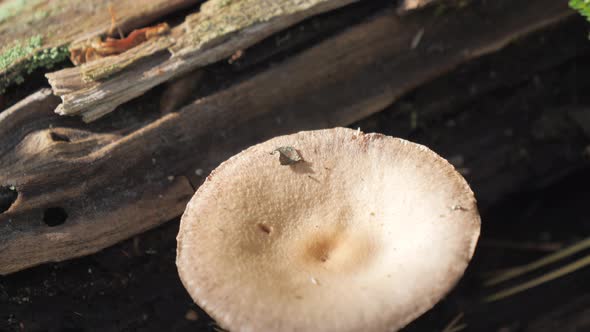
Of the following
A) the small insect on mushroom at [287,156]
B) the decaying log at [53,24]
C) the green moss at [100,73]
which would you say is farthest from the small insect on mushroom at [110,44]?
the small insect on mushroom at [287,156]

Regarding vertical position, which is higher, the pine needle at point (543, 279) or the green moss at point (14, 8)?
the green moss at point (14, 8)

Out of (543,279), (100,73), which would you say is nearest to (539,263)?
(543,279)

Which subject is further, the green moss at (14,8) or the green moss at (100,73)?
the green moss at (14,8)

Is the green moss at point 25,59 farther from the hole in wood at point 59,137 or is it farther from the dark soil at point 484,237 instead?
the dark soil at point 484,237

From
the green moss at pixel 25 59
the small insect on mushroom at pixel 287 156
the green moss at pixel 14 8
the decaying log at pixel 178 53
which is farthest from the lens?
the green moss at pixel 14 8

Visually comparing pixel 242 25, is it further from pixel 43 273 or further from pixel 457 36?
pixel 43 273

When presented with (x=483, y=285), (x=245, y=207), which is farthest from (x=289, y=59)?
(x=483, y=285)

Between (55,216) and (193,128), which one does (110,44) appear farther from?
(55,216)

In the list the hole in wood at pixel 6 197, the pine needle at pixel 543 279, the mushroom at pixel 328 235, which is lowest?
the pine needle at pixel 543 279
